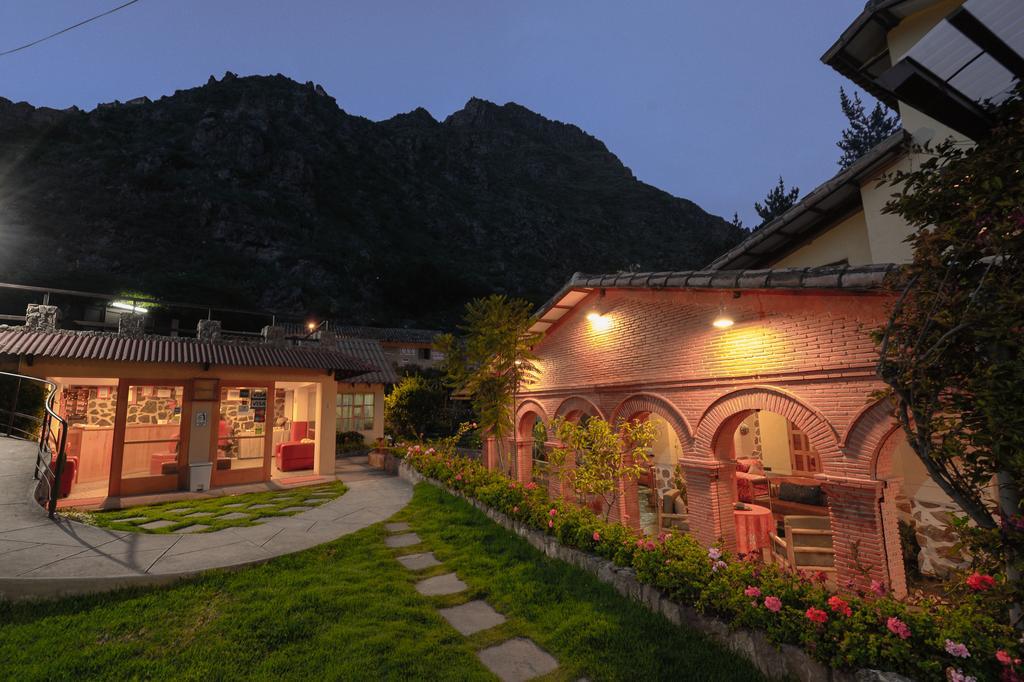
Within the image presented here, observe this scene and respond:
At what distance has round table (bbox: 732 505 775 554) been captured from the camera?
8172 mm

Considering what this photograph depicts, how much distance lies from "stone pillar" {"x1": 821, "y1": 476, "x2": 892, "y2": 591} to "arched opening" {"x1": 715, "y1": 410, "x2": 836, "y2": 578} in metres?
0.36

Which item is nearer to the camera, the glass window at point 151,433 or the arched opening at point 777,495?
the arched opening at point 777,495

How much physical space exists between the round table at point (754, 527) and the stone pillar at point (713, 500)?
0.78 meters

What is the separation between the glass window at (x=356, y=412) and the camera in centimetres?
2277

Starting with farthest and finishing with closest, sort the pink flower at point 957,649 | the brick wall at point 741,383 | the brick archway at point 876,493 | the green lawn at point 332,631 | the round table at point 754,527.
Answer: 1. the round table at point 754,527
2. the brick wall at point 741,383
3. the brick archway at point 876,493
4. the green lawn at point 332,631
5. the pink flower at point 957,649

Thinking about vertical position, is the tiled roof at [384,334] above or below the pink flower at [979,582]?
above

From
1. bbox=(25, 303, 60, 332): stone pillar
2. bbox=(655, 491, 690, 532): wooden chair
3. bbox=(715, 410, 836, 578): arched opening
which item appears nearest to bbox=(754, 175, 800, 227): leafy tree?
bbox=(715, 410, 836, 578): arched opening

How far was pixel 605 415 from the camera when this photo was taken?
9836 millimetres

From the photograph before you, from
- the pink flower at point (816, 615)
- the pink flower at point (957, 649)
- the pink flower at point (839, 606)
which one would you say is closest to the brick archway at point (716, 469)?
the pink flower at point (839, 606)

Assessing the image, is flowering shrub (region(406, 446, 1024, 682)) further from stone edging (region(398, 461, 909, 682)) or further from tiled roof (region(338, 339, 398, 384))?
tiled roof (region(338, 339, 398, 384))

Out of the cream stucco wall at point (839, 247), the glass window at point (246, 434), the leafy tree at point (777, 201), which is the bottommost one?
the glass window at point (246, 434)

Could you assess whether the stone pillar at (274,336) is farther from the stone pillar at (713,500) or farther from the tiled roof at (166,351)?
the stone pillar at (713,500)

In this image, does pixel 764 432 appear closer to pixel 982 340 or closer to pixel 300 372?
pixel 982 340

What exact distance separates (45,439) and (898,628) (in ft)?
39.8
